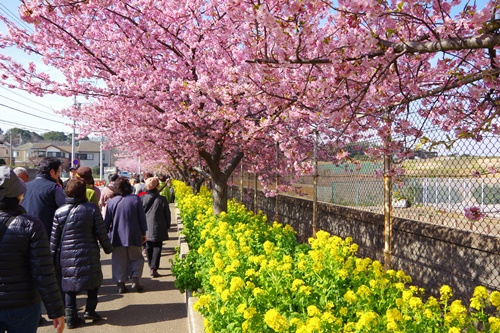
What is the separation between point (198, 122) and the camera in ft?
24.3

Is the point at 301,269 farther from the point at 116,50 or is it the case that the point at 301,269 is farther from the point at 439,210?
the point at 116,50

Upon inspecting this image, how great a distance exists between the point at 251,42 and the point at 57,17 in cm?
439

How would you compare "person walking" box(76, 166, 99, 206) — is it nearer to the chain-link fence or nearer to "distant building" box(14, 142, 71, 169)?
the chain-link fence

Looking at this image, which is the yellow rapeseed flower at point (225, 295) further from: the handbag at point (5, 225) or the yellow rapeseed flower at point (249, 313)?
the handbag at point (5, 225)

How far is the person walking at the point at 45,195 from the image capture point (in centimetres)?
570

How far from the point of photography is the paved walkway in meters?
5.36

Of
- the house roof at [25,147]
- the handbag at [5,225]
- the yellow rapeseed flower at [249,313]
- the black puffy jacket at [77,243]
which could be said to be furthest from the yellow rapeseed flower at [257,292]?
the house roof at [25,147]

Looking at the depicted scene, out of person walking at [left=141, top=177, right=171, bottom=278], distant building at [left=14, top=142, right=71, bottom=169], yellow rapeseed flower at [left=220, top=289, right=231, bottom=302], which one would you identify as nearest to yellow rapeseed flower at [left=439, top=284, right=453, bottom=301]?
yellow rapeseed flower at [left=220, top=289, right=231, bottom=302]

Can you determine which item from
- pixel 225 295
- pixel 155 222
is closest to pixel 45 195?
pixel 155 222

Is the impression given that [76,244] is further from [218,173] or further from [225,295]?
[218,173]

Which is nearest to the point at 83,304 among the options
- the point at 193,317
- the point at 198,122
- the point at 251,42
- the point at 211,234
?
the point at 211,234

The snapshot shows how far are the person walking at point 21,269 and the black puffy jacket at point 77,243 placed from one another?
196 cm

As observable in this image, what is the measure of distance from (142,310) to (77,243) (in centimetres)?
146

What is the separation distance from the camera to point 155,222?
829cm
